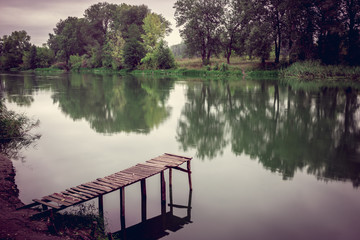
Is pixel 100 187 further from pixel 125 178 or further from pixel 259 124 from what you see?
pixel 259 124

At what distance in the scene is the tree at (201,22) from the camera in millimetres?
63031

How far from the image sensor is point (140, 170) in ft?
26.0

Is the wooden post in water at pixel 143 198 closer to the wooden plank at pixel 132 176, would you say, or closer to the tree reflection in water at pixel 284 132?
the wooden plank at pixel 132 176

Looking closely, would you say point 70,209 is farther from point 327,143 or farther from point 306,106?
point 306,106

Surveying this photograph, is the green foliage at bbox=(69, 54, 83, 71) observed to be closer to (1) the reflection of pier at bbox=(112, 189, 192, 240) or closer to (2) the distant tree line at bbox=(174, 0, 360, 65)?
(2) the distant tree line at bbox=(174, 0, 360, 65)

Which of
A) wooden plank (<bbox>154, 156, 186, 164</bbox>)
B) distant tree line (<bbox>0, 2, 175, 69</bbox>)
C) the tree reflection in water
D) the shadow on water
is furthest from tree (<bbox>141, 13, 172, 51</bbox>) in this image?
wooden plank (<bbox>154, 156, 186, 164</bbox>)

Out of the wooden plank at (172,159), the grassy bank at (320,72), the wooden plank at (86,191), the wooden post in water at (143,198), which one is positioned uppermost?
the grassy bank at (320,72)

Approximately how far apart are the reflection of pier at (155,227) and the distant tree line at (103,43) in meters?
62.7

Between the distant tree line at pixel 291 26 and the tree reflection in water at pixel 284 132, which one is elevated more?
the distant tree line at pixel 291 26

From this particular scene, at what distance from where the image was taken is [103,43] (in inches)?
3740

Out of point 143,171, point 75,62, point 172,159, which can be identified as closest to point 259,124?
point 172,159

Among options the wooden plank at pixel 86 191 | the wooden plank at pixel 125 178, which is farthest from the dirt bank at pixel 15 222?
the wooden plank at pixel 125 178

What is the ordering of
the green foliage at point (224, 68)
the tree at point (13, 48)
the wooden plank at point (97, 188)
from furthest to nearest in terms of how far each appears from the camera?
the tree at point (13, 48), the green foliage at point (224, 68), the wooden plank at point (97, 188)

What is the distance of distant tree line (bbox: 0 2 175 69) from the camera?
74.0 meters
